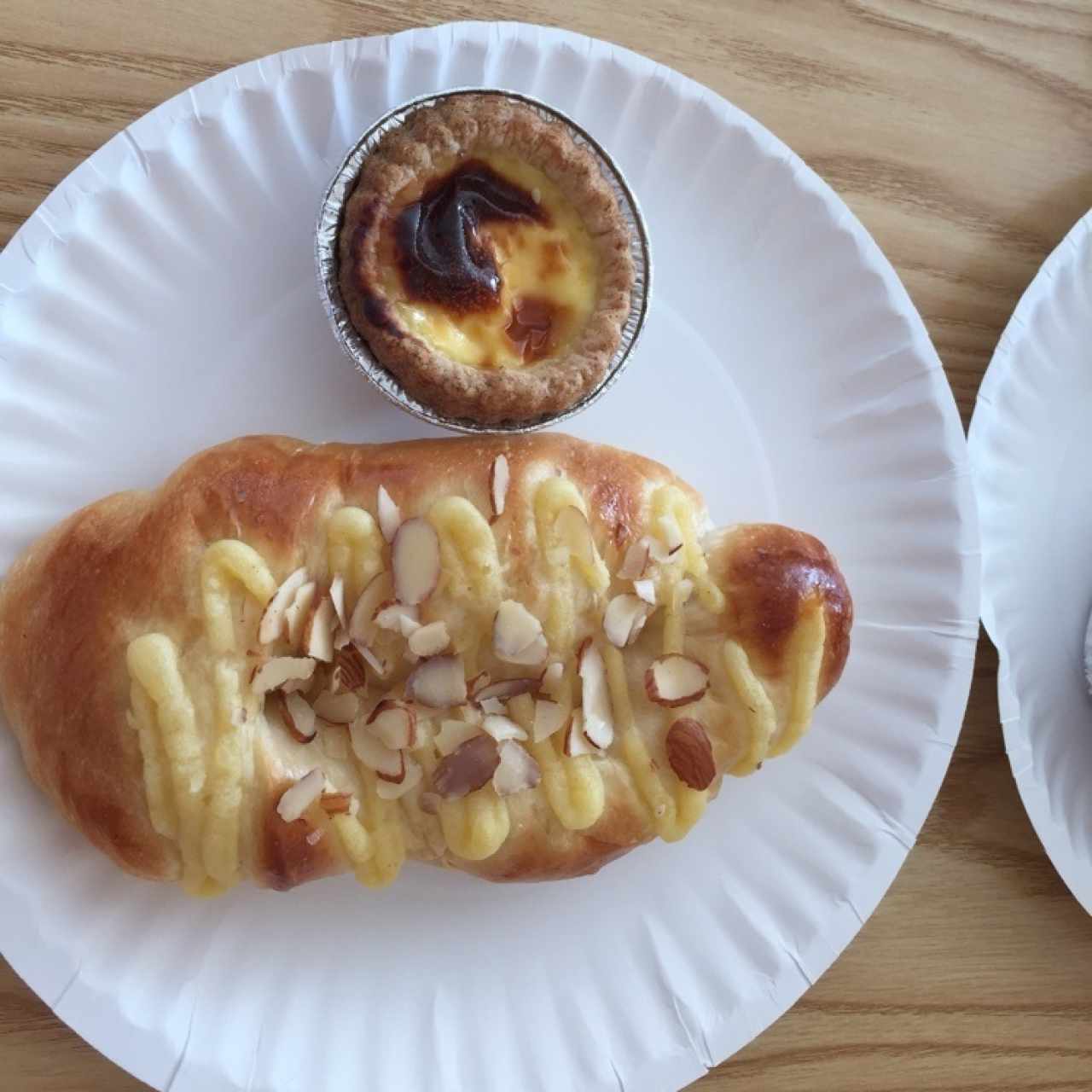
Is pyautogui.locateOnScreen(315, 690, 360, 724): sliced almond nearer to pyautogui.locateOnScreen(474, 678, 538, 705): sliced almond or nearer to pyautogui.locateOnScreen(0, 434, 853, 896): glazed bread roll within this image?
pyautogui.locateOnScreen(0, 434, 853, 896): glazed bread roll

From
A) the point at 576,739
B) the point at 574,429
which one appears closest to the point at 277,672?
the point at 576,739

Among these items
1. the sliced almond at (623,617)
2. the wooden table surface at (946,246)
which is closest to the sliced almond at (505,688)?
the sliced almond at (623,617)

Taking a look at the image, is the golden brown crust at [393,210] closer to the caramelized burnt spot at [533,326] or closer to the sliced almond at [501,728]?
the caramelized burnt spot at [533,326]

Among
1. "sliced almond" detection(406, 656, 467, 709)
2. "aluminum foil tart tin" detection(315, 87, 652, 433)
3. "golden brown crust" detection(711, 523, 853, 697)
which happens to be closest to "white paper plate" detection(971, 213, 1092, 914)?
"golden brown crust" detection(711, 523, 853, 697)

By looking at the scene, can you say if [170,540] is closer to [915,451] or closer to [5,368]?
[5,368]

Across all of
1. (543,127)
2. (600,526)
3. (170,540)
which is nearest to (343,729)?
(170,540)
